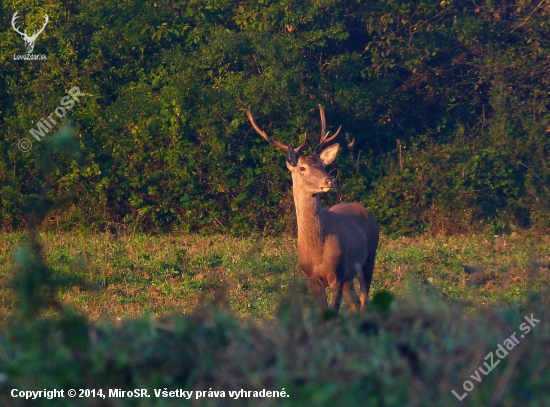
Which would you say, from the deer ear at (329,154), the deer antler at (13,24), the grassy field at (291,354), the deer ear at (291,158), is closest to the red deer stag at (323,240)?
the deer ear at (291,158)

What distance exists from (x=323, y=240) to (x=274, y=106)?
5936mm

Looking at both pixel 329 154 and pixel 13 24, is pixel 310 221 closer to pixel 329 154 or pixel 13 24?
pixel 329 154

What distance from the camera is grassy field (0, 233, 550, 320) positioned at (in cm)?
771

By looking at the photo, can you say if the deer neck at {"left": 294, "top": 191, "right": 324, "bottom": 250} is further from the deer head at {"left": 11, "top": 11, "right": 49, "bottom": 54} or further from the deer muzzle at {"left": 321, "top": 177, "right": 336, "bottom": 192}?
the deer head at {"left": 11, "top": 11, "right": 49, "bottom": 54}

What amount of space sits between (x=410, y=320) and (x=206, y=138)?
10.7m

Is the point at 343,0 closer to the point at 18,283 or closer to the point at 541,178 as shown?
the point at 541,178

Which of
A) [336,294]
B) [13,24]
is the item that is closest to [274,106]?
[13,24]

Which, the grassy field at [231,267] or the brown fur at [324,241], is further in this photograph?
the grassy field at [231,267]

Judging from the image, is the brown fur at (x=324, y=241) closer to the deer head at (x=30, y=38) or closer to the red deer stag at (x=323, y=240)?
the red deer stag at (x=323, y=240)

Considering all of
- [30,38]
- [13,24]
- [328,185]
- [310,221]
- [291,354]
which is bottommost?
[310,221]

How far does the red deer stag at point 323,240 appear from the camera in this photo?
7535 millimetres

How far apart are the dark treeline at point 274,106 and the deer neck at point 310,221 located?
196 inches

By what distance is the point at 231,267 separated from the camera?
9.39m

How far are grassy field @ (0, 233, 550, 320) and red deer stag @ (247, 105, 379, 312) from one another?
0.76 feet
